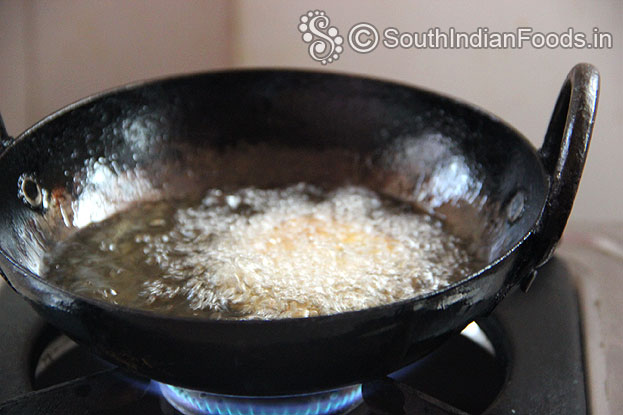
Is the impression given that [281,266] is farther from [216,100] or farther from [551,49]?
[551,49]

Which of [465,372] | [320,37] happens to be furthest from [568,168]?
[320,37]

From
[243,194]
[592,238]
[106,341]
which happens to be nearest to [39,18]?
[243,194]

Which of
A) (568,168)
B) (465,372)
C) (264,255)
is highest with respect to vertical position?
(568,168)

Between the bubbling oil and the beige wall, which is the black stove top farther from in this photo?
the beige wall

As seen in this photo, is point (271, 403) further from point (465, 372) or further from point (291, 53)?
point (291, 53)

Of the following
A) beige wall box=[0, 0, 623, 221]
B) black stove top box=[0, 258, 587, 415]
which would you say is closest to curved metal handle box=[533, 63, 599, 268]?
black stove top box=[0, 258, 587, 415]

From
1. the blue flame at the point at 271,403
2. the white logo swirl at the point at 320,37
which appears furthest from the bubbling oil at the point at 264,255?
the white logo swirl at the point at 320,37
